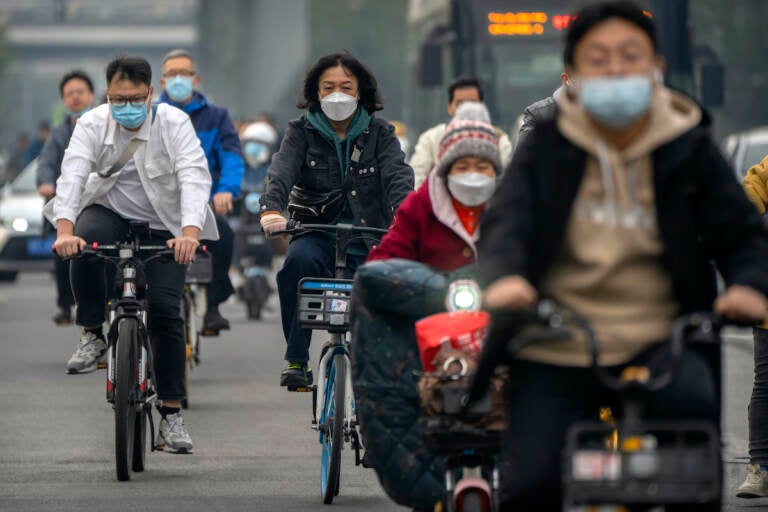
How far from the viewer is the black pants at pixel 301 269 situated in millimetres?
8704

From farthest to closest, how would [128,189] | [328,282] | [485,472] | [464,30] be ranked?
1. [464,30]
2. [128,189]
3. [328,282]
4. [485,472]

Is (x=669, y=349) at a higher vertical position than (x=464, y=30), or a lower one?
lower

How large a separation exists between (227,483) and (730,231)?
4403 millimetres

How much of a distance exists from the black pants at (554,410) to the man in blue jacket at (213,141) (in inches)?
291

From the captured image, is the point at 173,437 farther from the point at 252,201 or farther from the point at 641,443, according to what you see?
the point at 252,201

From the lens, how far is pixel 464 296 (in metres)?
6.05

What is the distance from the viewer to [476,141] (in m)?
6.39

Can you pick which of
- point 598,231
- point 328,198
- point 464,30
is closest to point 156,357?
point 328,198

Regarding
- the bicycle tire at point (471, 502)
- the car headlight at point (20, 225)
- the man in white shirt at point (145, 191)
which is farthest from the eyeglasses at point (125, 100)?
the car headlight at point (20, 225)

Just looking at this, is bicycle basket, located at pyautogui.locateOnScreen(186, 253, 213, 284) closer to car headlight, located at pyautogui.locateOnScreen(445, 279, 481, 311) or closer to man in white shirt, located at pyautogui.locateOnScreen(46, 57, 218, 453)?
man in white shirt, located at pyautogui.locateOnScreen(46, 57, 218, 453)

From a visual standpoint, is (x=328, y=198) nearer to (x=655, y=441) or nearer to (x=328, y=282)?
(x=328, y=282)

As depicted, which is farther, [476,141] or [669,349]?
[476,141]

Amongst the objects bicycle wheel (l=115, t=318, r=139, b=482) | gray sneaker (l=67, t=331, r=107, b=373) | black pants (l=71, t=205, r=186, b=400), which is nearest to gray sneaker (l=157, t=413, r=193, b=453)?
black pants (l=71, t=205, r=186, b=400)

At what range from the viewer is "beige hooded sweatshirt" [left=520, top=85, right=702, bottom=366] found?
187 inches
